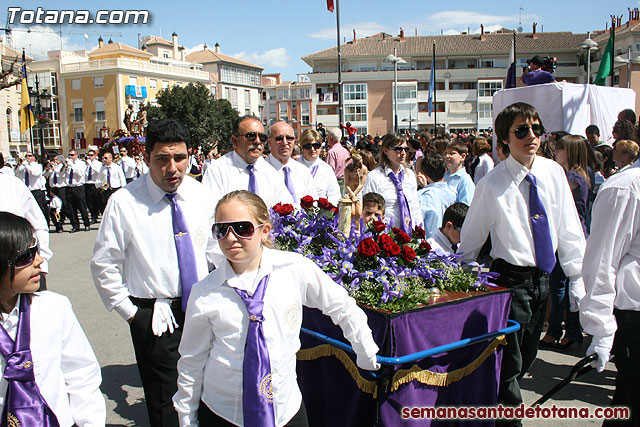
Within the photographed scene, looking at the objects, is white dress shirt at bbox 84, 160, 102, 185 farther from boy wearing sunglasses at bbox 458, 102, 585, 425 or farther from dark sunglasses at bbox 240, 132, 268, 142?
boy wearing sunglasses at bbox 458, 102, 585, 425

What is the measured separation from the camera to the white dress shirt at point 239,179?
5.11 meters

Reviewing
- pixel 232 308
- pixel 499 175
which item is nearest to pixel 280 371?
pixel 232 308

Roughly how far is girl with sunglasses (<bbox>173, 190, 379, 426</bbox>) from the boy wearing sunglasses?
1.61m

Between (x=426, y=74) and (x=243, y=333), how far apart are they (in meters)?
71.6

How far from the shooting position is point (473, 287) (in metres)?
3.52

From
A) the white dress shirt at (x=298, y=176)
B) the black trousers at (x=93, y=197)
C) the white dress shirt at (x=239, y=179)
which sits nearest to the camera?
the white dress shirt at (x=239, y=179)

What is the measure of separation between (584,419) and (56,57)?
284ft

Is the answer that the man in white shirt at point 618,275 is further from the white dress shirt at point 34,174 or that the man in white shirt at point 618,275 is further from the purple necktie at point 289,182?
the white dress shirt at point 34,174

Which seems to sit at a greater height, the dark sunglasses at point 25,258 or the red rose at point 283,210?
the dark sunglasses at point 25,258

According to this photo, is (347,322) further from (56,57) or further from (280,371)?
(56,57)

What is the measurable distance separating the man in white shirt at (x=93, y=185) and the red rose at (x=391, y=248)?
47.3 ft

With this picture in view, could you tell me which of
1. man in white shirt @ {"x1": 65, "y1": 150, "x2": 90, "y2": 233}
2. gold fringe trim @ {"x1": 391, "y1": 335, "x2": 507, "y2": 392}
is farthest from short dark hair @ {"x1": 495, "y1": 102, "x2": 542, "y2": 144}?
man in white shirt @ {"x1": 65, "y1": 150, "x2": 90, "y2": 233}

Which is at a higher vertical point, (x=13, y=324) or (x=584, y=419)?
(x=13, y=324)

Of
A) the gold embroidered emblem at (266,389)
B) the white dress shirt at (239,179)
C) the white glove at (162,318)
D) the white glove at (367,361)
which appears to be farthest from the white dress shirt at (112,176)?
the gold embroidered emblem at (266,389)
